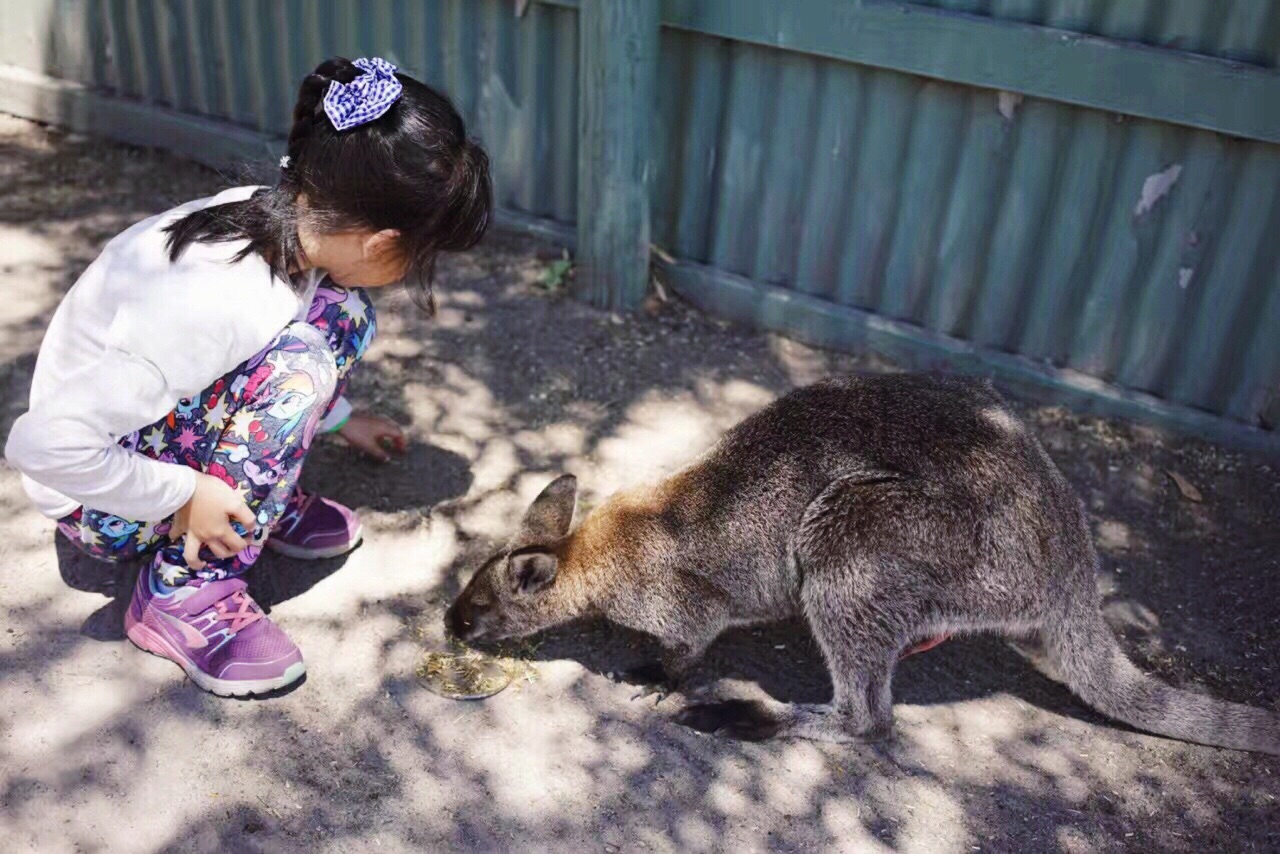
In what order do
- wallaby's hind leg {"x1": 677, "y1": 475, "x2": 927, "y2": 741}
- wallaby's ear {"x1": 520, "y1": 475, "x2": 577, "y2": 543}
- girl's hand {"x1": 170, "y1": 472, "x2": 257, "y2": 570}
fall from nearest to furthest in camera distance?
girl's hand {"x1": 170, "y1": 472, "x2": 257, "y2": 570}, wallaby's hind leg {"x1": 677, "y1": 475, "x2": 927, "y2": 741}, wallaby's ear {"x1": 520, "y1": 475, "x2": 577, "y2": 543}

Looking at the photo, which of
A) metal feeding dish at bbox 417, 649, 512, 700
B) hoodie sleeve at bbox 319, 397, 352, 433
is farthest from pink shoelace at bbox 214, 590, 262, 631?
hoodie sleeve at bbox 319, 397, 352, 433

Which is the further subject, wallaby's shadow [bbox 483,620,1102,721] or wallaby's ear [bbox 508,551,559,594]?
wallaby's shadow [bbox 483,620,1102,721]

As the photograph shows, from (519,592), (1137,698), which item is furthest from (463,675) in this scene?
(1137,698)

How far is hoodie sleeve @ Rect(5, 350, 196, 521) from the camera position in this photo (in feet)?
7.56

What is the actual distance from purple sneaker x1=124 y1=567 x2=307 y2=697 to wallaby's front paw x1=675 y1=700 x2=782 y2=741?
93 centimetres

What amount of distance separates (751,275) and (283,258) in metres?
2.22

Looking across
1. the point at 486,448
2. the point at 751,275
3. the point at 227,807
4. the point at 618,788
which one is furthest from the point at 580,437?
the point at 227,807

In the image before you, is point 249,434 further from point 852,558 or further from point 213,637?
point 852,558

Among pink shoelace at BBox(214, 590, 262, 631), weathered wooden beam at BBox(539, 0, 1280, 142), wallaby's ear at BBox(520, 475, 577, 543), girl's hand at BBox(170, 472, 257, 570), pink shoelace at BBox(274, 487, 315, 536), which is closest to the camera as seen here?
girl's hand at BBox(170, 472, 257, 570)

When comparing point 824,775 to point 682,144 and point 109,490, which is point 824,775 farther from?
point 682,144

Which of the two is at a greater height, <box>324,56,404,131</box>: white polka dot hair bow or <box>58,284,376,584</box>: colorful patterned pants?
<box>324,56,404,131</box>: white polka dot hair bow

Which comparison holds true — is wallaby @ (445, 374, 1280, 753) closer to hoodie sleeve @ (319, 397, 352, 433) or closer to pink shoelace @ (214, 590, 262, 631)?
pink shoelace @ (214, 590, 262, 631)

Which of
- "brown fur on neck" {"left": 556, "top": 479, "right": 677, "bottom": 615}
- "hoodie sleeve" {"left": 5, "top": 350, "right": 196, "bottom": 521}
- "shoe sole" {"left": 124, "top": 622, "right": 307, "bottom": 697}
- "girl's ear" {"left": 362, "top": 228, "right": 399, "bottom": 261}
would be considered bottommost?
"shoe sole" {"left": 124, "top": 622, "right": 307, "bottom": 697}

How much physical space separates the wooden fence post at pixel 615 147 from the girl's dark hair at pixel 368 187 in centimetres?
154
